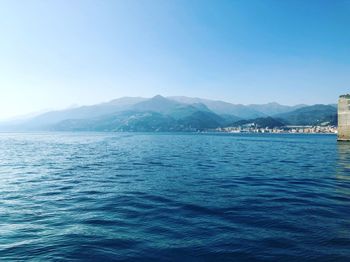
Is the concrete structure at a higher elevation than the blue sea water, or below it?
higher

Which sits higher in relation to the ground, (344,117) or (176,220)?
(344,117)

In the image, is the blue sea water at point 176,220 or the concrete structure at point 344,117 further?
the concrete structure at point 344,117

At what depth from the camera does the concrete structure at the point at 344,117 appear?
102m

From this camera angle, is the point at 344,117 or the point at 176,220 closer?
the point at 176,220

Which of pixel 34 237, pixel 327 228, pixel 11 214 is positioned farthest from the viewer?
pixel 11 214

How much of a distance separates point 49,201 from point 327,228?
715 inches

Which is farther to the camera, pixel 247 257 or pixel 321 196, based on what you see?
pixel 321 196

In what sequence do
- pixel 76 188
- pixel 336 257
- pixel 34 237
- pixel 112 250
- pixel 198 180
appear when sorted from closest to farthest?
pixel 336 257, pixel 112 250, pixel 34 237, pixel 76 188, pixel 198 180

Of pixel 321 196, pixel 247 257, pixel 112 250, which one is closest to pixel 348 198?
pixel 321 196

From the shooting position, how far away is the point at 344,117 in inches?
4094

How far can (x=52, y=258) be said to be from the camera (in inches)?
440

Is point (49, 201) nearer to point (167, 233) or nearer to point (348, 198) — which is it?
point (167, 233)

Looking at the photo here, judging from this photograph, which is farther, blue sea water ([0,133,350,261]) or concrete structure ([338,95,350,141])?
concrete structure ([338,95,350,141])

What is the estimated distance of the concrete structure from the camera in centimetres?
10238
